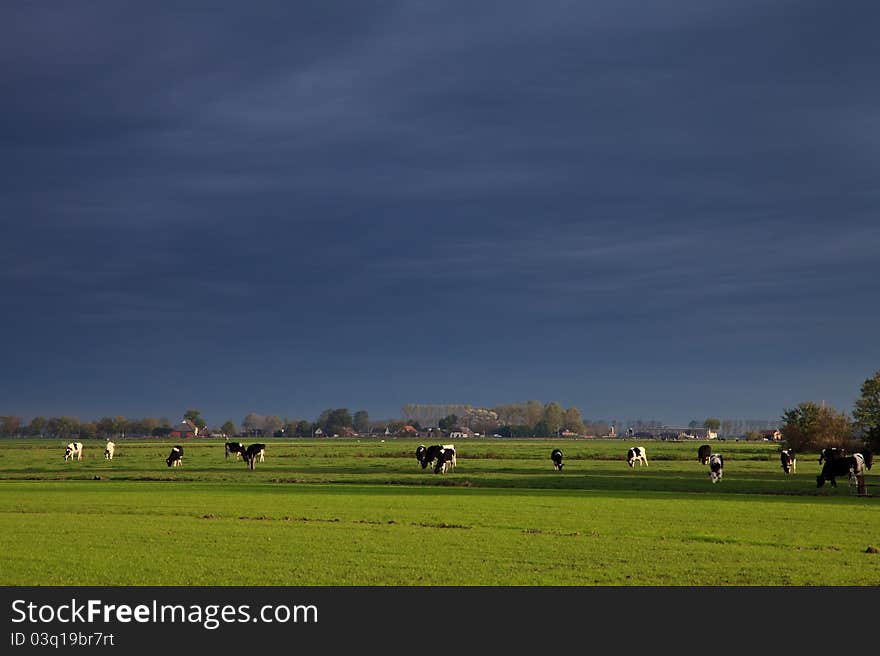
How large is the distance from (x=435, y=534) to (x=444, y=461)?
40.6m

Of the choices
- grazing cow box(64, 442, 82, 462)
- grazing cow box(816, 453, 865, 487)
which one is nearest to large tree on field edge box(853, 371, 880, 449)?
grazing cow box(816, 453, 865, 487)

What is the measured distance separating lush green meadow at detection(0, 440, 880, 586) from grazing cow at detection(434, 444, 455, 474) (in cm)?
1255

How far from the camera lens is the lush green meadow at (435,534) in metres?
18.4

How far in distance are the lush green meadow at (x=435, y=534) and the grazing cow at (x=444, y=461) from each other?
41.2 feet

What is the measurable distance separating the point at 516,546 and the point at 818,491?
32.9 m

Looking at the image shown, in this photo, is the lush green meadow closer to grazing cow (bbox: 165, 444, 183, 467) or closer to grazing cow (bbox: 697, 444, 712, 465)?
grazing cow (bbox: 165, 444, 183, 467)

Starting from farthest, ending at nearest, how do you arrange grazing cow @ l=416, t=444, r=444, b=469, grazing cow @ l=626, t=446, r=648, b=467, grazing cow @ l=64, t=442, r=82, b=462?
grazing cow @ l=64, t=442, r=82, b=462 → grazing cow @ l=626, t=446, r=648, b=467 → grazing cow @ l=416, t=444, r=444, b=469

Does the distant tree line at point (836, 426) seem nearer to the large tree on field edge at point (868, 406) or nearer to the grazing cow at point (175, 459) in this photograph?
the large tree on field edge at point (868, 406)

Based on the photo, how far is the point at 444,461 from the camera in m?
65.9

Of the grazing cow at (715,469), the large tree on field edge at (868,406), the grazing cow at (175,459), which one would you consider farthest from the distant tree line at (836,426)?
the grazing cow at (175,459)

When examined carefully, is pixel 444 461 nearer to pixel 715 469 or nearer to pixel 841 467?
pixel 715 469

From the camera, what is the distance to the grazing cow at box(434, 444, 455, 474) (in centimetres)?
6469
